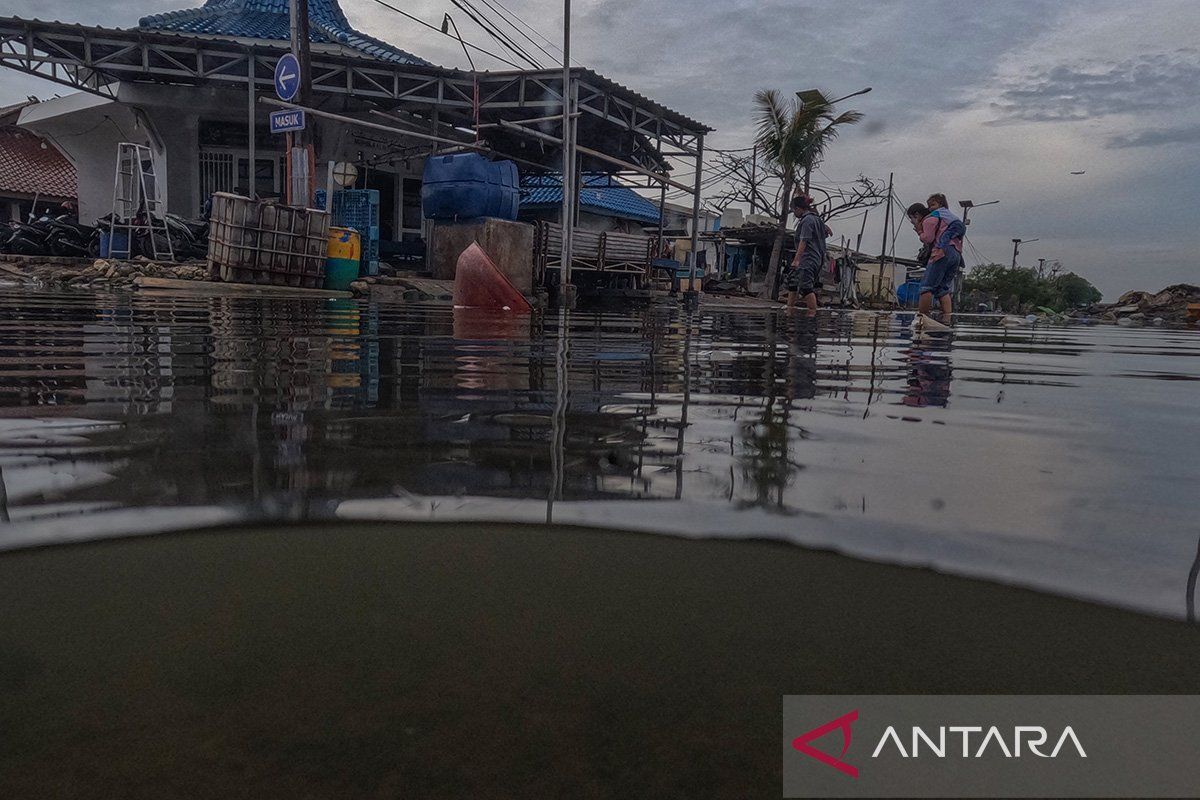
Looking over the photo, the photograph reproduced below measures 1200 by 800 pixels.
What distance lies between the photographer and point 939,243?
9.59 m

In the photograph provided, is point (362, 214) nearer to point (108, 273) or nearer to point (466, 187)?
point (466, 187)

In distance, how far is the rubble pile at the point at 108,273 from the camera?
11.8m

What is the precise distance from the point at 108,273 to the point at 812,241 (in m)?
9.81

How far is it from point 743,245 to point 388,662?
3574cm

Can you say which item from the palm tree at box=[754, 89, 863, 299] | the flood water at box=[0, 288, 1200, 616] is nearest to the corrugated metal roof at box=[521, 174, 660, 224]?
the palm tree at box=[754, 89, 863, 299]

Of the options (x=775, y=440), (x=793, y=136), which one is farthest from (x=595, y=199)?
(x=775, y=440)

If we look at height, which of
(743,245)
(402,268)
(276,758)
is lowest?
(276,758)

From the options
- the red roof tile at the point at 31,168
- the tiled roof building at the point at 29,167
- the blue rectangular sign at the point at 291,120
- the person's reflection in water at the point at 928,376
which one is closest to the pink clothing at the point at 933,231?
the person's reflection in water at the point at 928,376

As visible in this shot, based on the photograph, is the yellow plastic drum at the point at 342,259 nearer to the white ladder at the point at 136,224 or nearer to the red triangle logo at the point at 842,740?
the white ladder at the point at 136,224

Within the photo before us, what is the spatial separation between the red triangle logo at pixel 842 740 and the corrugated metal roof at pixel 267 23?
17320 mm

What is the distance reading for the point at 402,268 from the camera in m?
18.0

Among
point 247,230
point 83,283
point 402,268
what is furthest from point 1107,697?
point 402,268

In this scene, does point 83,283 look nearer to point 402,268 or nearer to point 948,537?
point 402,268

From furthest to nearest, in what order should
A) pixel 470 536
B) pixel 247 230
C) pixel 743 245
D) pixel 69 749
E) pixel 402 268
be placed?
pixel 743 245
pixel 402 268
pixel 247 230
pixel 470 536
pixel 69 749
